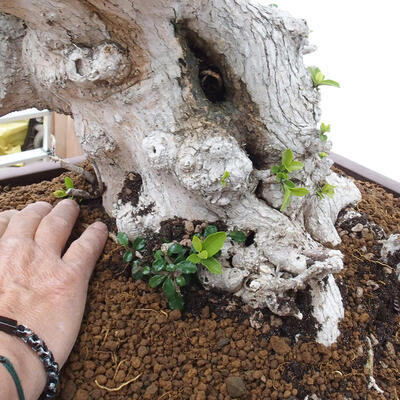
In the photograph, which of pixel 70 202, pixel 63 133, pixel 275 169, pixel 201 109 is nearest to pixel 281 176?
pixel 275 169

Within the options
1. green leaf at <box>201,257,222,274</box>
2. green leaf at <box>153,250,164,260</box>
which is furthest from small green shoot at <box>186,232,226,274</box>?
green leaf at <box>153,250,164,260</box>

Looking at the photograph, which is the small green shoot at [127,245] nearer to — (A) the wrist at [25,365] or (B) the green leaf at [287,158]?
(A) the wrist at [25,365]

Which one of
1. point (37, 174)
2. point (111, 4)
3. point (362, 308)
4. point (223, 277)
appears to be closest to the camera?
point (111, 4)

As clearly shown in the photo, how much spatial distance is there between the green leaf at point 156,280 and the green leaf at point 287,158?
0.47 meters

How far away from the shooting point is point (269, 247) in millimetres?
1231

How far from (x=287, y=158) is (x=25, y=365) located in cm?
86

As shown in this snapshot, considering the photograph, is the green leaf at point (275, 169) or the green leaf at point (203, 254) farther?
the green leaf at point (275, 169)

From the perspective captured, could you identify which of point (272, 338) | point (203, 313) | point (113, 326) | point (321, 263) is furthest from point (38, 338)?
point (321, 263)

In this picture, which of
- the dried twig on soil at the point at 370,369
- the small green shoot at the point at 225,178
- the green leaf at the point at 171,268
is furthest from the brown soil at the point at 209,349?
the small green shoot at the point at 225,178

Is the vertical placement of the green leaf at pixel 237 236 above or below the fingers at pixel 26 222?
above

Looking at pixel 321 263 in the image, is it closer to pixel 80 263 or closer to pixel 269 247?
pixel 269 247

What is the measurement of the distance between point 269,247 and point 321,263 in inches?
6.3

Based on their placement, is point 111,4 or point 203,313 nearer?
point 111,4

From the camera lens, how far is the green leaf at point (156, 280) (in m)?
1.19
